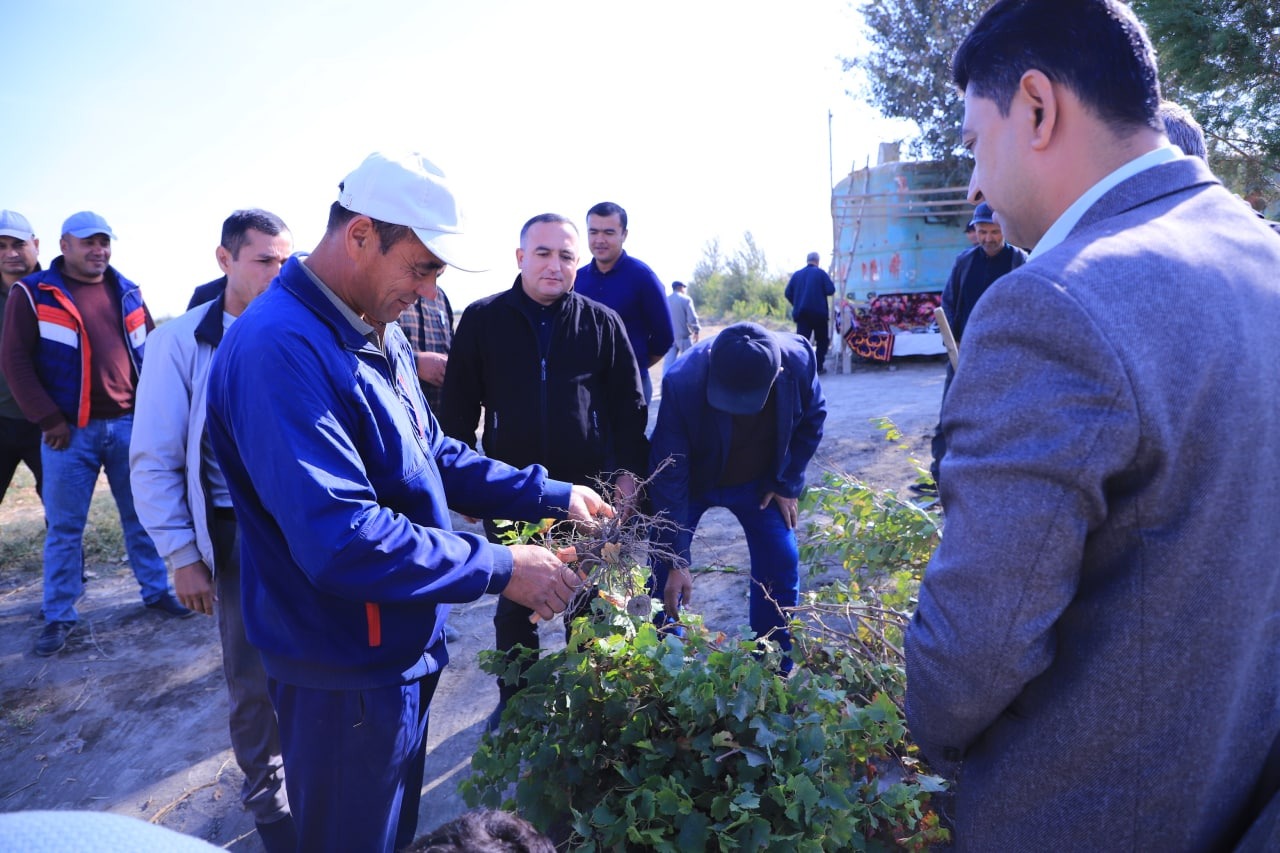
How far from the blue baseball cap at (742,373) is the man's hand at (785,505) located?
452 millimetres

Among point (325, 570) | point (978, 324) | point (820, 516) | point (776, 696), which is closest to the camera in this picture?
point (978, 324)

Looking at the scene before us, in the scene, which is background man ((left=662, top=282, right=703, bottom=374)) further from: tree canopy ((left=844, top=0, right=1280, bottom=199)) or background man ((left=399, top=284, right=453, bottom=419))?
background man ((left=399, top=284, right=453, bottom=419))

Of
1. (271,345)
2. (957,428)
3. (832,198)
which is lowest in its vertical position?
(957,428)

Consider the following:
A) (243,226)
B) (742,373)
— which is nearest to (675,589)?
(742,373)

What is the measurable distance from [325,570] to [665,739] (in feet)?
2.88

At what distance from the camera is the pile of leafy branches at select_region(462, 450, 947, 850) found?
1637 millimetres

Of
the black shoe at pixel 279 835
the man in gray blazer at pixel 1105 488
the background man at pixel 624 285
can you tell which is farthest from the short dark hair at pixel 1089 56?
the background man at pixel 624 285

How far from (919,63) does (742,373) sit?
16.2m

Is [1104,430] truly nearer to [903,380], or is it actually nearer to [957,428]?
[957,428]

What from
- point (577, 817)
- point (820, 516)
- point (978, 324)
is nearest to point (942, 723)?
point (978, 324)

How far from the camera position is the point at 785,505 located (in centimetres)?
353

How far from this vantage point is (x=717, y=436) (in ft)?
11.1

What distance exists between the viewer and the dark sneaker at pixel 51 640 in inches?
174

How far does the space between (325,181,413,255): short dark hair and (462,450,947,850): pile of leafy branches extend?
999 millimetres
